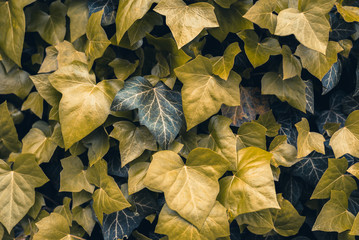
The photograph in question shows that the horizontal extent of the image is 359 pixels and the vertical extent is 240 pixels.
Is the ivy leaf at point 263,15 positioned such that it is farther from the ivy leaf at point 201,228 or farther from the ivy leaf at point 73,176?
the ivy leaf at point 73,176

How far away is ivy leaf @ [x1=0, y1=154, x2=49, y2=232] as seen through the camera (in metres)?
1.12

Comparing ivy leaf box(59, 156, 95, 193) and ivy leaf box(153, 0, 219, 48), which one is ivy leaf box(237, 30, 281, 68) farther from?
ivy leaf box(59, 156, 95, 193)

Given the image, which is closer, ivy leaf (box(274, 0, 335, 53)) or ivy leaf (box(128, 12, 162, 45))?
ivy leaf (box(274, 0, 335, 53))

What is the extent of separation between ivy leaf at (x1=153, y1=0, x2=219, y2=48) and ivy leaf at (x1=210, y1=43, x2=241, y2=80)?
0.29ft

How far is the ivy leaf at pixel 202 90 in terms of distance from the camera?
3.06 feet

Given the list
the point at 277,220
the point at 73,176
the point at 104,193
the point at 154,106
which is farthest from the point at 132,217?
the point at 277,220

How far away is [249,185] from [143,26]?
56cm

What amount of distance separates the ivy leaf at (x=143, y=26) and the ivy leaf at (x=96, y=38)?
0.25ft

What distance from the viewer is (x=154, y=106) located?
979 mm

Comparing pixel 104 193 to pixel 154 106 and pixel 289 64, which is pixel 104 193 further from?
pixel 289 64

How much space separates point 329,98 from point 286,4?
40 cm

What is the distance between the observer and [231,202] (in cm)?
97

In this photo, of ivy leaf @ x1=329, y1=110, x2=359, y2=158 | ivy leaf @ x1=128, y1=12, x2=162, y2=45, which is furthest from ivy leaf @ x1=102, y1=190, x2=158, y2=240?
ivy leaf @ x1=329, y1=110, x2=359, y2=158

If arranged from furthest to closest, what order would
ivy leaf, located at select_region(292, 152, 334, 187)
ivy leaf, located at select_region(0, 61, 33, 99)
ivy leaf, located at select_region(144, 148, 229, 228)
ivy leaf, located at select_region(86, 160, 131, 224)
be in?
ivy leaf, located at select_region(0, 61, 33, 99)
ivy leaf, located at select_region(292, 152, 334, 187)
ivy leaf, located at select_region(86, 160, 131, 224)
ivy leaf, located at select_region(144, 148, 229, 228)
